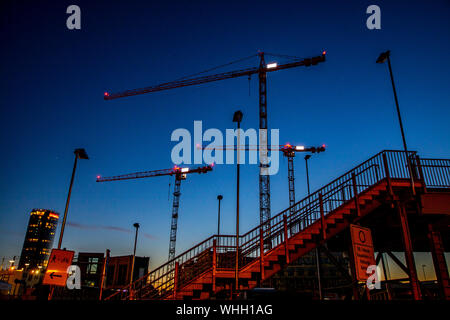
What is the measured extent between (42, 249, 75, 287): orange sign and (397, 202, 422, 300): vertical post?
1627cm

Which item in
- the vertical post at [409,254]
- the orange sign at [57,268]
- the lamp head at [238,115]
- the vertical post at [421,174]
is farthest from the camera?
the vertical post at [421,174]

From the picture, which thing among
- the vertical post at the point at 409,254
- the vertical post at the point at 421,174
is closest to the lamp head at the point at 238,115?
the vertical post at the point at 409,254

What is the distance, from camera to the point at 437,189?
647 inches

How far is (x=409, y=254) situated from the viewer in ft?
50.1

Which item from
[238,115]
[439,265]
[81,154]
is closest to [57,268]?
[81,154]

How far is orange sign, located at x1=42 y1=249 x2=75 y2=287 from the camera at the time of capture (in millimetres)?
12164

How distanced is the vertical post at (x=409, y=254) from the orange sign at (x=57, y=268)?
640 inches

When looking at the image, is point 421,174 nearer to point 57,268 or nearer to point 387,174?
point 387,174

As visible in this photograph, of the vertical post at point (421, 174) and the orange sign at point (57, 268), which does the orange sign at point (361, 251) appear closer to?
the vertical post at point (421, 174)

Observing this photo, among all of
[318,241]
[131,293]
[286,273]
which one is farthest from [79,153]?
[286,273]

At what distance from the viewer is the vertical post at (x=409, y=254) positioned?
1448 centimetres

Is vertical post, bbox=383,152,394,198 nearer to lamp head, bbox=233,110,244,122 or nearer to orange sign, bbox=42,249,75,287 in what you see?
lamp head, bbox=233,110,244,122

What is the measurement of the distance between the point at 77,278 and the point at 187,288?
6713 millimetres

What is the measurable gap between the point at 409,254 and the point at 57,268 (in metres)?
17.0
